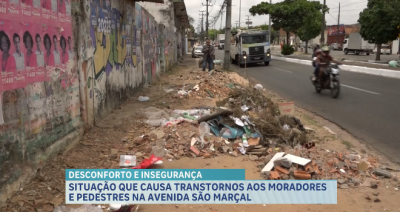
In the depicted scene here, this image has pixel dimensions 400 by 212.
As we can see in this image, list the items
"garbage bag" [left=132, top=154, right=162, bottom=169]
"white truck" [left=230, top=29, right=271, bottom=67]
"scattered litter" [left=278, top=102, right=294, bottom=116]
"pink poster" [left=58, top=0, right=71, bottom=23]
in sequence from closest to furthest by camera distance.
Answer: "garbage bag" [left=132, top=154, right=162, bottom=169] < "pink poster" [left=58, top=0, right=71, bottom=23] < "scattered litter" [left=278, top=102, right=294, bottom=116] < "white truck" [left=230, top=29, right=271, bottom=67]

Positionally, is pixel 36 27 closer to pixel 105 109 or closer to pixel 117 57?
pixel 105 109

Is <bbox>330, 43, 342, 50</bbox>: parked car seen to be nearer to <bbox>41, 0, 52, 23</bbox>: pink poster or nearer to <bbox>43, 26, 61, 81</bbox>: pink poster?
<bbox>43, 26, 61, 81</bbox>: pink poster

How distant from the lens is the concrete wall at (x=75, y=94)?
361 cm

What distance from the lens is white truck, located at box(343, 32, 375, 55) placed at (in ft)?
147

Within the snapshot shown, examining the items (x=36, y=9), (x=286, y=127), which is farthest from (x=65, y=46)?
(x=286, y=127)

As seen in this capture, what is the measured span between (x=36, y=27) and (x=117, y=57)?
160 inches

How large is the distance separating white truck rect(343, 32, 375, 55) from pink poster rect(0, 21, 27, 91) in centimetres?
4776

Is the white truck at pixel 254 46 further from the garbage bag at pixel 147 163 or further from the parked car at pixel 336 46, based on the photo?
the parked car at pixel 336 46

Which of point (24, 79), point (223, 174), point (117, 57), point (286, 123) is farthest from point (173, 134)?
point (117, 57)

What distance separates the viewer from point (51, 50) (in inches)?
177

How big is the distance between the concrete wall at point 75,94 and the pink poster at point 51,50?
3.7 inches

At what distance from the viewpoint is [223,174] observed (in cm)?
444

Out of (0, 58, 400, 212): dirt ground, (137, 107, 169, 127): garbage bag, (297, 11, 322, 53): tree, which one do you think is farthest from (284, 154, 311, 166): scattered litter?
(297, 11, 322, 53): tree

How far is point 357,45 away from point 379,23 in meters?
20.1
